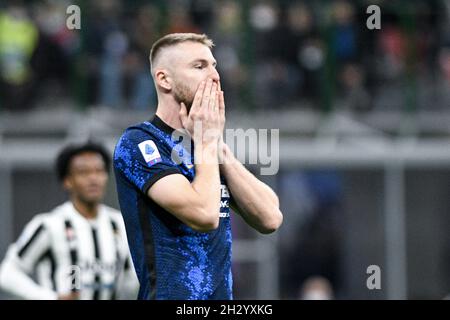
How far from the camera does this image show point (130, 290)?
769 centimetres

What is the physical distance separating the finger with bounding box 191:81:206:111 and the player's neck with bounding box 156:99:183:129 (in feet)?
0.49

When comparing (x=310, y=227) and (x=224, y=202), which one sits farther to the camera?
(x=310, y=227)

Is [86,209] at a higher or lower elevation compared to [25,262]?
higher

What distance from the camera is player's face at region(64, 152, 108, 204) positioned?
813 centimetres

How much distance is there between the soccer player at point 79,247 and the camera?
316 inches

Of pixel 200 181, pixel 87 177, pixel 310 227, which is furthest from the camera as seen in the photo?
pixel 310 227

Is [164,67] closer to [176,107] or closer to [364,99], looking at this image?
[176,107]

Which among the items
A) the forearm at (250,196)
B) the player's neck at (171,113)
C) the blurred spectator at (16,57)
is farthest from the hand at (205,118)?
the blurred spectator at (16,57)

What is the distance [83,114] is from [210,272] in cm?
1058

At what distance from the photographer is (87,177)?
8180 millimetres

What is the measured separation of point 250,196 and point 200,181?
1.49 feet

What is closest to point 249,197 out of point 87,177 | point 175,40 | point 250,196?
point 250,196

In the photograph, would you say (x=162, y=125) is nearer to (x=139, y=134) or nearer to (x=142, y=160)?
(x=139, y=134)
